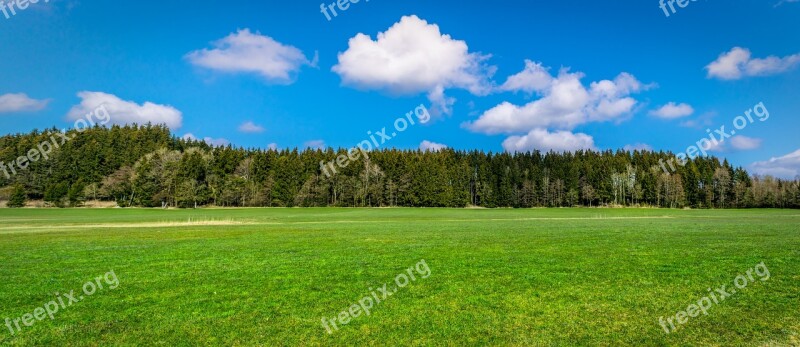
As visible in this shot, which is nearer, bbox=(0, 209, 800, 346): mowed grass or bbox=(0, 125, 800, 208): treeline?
bbox=(0, 209, 800, 346): mowed grass

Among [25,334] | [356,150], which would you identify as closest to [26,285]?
[25,334]

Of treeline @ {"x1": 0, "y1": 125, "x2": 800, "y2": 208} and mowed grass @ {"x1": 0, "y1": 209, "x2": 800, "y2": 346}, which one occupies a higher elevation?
treeline @ {"x1": 0, "y1": 125, "x2": 800, "y2": 208}

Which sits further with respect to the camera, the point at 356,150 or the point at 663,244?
the point at 356,150

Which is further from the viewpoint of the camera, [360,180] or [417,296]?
[360,180]

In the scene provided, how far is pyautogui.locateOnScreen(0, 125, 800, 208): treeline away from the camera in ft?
427

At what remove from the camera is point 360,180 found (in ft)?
454

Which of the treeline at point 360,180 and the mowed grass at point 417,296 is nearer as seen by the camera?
the mowed grass at point 417,296

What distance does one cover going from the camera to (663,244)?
78.4 ft

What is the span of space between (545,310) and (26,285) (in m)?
16.4

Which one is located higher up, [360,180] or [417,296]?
[360,180]

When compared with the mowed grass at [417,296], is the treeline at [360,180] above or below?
above

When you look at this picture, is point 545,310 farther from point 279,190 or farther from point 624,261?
point 279,190

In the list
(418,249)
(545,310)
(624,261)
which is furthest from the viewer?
(418,249)

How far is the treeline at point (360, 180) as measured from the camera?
130 m
